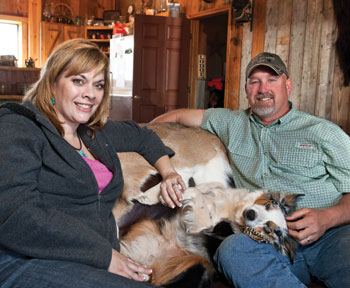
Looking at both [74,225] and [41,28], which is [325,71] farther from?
[41,28]

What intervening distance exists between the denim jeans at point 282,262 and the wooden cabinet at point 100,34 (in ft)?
22.9

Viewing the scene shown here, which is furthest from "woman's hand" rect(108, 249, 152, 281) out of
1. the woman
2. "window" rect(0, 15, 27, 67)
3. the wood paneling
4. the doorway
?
the wood paneling

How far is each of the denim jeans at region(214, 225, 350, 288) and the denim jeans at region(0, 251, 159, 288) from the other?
438 mm

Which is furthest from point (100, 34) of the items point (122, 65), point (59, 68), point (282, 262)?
point (282, 262)

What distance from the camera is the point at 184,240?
1687 millimetres

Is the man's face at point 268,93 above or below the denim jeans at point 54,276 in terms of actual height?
above

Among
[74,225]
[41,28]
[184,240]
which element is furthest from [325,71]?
[41,28]

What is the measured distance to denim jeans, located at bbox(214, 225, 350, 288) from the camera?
4.78 feet

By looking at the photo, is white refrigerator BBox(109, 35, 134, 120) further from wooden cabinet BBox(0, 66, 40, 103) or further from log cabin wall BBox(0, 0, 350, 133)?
log cabin wall BBox(0, 0, 350, 133)

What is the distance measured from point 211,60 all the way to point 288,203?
503 cm

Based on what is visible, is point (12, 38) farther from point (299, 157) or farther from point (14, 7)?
point (299, 157)

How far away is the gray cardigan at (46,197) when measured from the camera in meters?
1.13

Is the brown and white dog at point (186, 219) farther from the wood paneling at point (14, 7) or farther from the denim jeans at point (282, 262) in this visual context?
the wood paneling at point (14, 7)

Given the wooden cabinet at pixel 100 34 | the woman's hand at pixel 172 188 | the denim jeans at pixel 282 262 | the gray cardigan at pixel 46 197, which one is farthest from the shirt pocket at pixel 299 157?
the wooden cabinet at pixel 100 34
